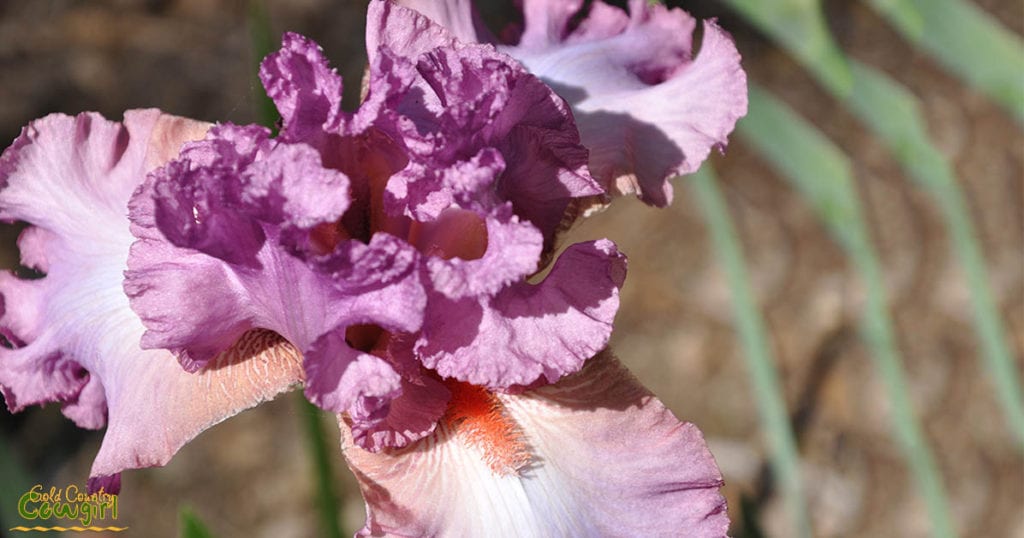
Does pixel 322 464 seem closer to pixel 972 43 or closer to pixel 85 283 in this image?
pixel 85 283

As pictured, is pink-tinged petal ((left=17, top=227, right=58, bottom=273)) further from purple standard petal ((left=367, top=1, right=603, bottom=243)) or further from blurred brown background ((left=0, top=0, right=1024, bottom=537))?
blurred brown background ((left=0, top=0, right=1024, bottom=537))

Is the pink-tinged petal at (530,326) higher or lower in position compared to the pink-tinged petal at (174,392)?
higher

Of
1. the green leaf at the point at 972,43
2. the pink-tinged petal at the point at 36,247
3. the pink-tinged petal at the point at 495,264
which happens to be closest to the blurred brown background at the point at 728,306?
the green leaf at the point at 972,43

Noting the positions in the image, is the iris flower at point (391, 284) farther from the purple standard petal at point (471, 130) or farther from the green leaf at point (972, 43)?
the green leaf at point (972, 43)

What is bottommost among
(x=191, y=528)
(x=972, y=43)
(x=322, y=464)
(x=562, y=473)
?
(x=322, y=464)

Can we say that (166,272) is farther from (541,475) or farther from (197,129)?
(541,475)

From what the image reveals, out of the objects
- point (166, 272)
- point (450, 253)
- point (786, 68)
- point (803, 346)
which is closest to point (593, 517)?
point (450, 253)

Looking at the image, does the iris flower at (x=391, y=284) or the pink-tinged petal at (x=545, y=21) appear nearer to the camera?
the iris flower at (x=391, y=284)

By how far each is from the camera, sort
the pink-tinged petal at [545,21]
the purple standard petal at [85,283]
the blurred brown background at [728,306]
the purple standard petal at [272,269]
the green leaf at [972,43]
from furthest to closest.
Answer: the blurred brown background at [728,306]
the green leaf at [972,43]
the pink-tinged petal at [545,21]
the purple standard petal at [85,283]
the purple standard petal at [272,269]

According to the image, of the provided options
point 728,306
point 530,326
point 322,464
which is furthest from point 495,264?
point 728,306
